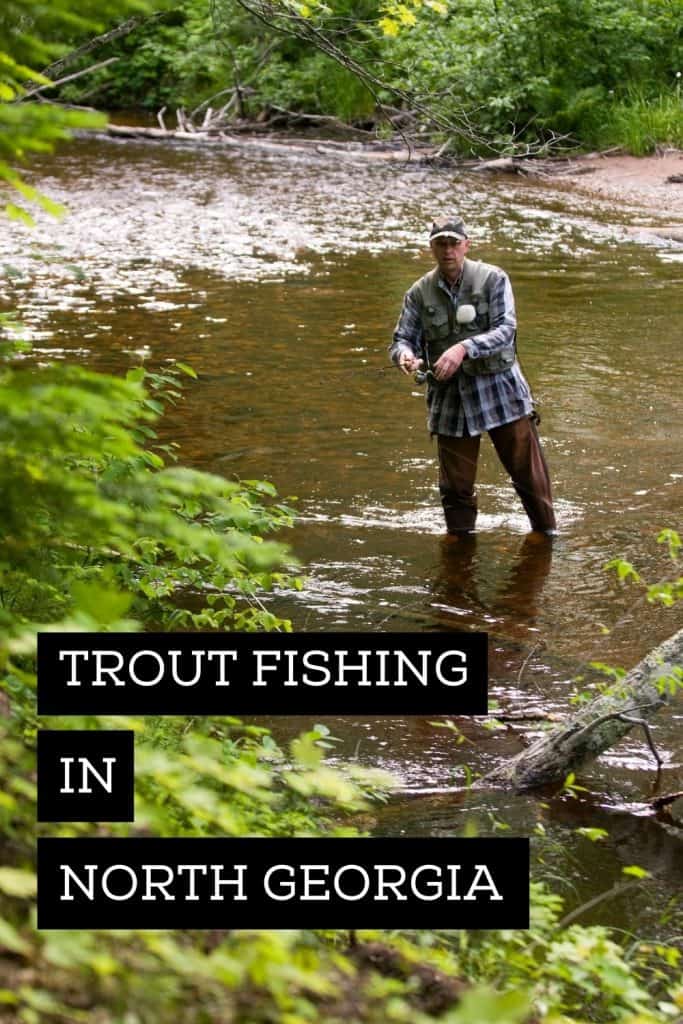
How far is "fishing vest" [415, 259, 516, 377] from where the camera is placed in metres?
7.99

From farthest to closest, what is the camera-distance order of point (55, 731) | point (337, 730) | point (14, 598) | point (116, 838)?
point (337, 730) → point (14, 598) → point (55, 731) → point (116, 838)

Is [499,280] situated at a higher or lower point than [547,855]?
higher

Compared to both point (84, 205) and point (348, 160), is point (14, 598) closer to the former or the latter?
point (84, 205)

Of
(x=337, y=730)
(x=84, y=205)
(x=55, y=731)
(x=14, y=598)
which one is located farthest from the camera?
(x=84, y=205)

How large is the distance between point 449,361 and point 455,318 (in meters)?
0.36

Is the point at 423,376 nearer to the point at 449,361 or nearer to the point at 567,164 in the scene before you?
the point at 449,361

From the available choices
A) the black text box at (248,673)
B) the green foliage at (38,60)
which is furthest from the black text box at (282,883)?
the green foliage at (38,60)

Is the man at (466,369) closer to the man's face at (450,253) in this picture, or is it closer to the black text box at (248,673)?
the man's face at (450,253)

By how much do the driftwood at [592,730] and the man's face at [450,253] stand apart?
3154 mm

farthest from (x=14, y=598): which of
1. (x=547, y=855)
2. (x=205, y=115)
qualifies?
(x=205, y=115)

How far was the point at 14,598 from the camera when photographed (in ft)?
15.4

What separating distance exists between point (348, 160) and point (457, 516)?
64.3 ft

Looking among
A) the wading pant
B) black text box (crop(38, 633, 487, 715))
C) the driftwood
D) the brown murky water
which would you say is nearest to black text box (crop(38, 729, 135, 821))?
black text box (crop(38, 633, 487, 715))

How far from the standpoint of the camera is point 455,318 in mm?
8047
